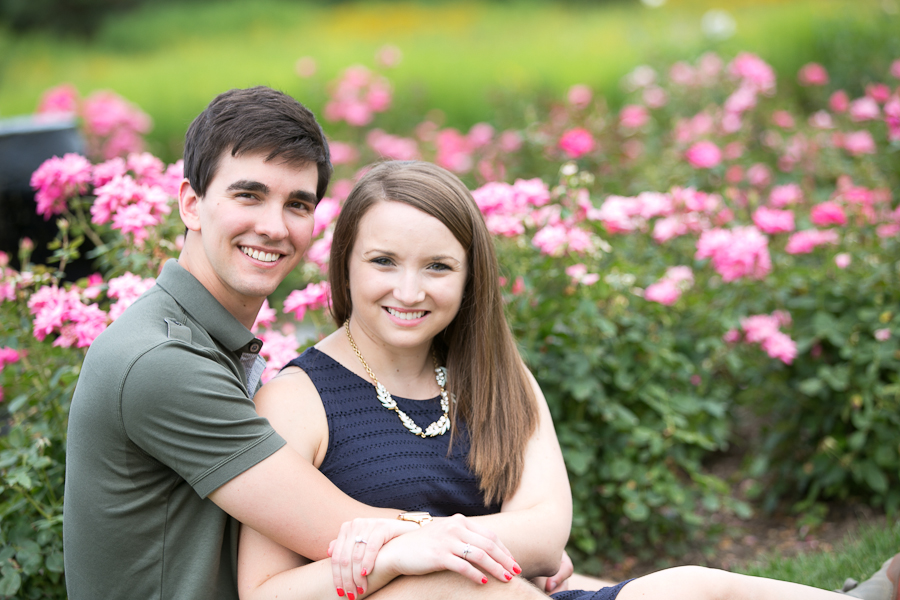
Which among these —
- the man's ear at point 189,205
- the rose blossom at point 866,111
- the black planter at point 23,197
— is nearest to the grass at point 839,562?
the man's ear at point 189,205

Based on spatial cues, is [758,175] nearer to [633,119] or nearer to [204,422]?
[633,119]

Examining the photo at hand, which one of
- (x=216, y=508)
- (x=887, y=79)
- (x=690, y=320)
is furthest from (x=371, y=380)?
(x=887, y=79)

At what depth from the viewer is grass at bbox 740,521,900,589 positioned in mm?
2588

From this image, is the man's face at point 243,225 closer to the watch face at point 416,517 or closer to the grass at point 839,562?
the watch face at point 416,517

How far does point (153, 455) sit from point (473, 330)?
35.5 inches

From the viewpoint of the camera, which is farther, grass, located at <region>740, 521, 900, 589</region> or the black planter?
the black planter

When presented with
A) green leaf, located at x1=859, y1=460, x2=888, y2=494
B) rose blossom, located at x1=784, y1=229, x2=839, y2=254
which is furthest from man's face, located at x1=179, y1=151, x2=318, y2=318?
green leaf, located at x1=859, y1=460, x2=888, y2=494

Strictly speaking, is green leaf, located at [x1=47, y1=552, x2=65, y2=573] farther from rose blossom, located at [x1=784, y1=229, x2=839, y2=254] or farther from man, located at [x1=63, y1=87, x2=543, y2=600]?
rose blossom, located at [x1=784, y1=229, x2=839, y2=254]

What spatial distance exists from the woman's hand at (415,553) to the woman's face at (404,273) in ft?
1.70

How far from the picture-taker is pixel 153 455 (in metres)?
1.53

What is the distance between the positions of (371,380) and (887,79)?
637cm

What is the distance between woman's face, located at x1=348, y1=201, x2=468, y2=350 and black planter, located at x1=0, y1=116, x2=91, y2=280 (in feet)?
8.09

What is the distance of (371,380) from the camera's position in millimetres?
2014

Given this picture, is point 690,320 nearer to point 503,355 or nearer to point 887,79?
point 503,355
